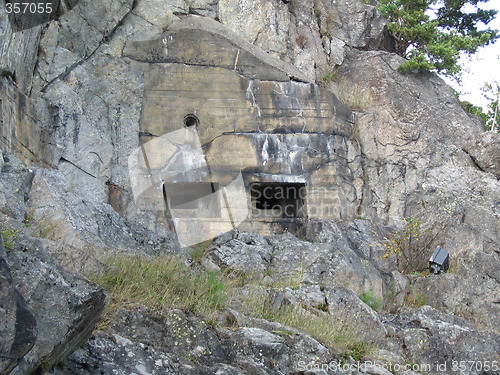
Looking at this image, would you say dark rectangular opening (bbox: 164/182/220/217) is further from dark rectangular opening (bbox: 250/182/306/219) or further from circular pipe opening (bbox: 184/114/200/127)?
circular pipe opening (bbox: 184/114/200/127)

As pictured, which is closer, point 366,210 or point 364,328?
point 364,328

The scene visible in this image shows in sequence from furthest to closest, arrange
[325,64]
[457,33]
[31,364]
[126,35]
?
[457,33] < [325,64] < [126,35] < [31,364]

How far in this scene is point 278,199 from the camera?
1347 cm

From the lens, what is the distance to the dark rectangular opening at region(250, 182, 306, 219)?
13.1 metres

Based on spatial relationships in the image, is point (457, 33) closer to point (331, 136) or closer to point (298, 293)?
point (331, 136)

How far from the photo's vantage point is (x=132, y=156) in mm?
12695

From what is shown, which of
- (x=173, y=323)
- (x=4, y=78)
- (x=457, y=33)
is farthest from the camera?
(x=457, y=33)

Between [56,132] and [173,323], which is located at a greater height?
[56,132]

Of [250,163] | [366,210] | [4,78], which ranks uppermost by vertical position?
[4,78]

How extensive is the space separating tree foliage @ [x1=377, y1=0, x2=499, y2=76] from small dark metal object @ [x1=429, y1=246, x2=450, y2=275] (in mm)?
4446

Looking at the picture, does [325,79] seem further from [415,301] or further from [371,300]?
[371,300]

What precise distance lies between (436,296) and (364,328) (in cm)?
264

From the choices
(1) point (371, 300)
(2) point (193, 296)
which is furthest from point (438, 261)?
(2) point (193, 296)

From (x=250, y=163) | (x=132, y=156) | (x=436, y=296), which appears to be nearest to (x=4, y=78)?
(x=132, y=156)
